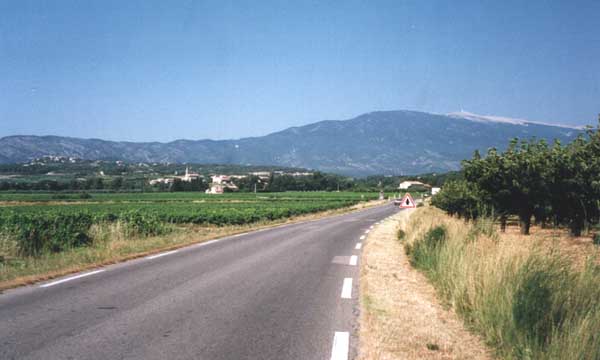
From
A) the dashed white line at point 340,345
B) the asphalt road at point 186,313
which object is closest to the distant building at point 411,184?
the asphalt road at point 186,313

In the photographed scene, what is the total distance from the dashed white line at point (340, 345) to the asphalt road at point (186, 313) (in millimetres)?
11

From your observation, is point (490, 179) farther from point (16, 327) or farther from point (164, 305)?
point (16, 327)

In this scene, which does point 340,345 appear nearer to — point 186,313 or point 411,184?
point 186,313

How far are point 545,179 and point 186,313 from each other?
15.3 m

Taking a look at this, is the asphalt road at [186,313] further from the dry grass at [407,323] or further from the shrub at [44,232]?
the shrub at [44,232]

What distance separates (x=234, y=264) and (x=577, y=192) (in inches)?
504

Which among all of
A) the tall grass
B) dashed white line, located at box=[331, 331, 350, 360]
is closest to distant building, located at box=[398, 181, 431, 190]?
the tall grass

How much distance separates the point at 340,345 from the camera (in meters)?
5.20

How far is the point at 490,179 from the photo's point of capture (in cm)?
1983

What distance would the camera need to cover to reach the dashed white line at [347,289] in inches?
307

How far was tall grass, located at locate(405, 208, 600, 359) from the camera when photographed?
14.3 ft

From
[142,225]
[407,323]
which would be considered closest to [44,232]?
[142,225]

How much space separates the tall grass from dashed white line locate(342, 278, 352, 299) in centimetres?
148

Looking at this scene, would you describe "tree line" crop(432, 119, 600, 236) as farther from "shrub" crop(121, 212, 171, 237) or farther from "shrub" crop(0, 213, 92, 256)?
"shrub" crop(0, 213, 92, 256)
